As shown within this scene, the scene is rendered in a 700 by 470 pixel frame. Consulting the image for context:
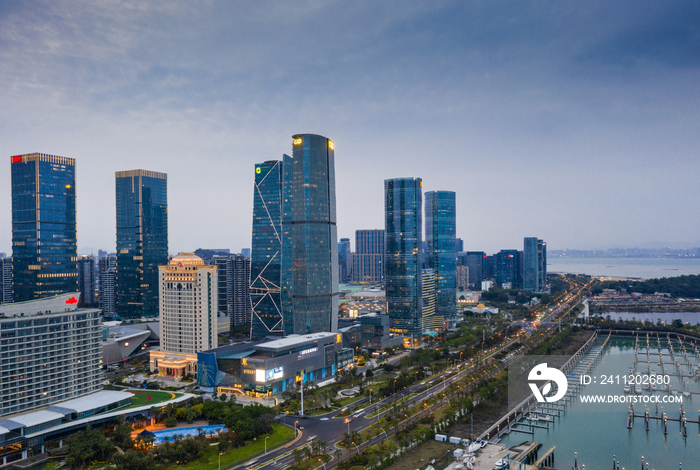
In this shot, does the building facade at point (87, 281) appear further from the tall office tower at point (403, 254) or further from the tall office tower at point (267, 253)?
the tall office tower at point (403, 254)

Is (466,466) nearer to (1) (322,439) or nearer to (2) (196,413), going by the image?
(1) (322,439)

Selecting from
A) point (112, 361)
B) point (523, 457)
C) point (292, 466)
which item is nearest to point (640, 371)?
point (523, 457)

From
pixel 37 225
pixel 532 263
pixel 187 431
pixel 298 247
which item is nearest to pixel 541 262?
pixel 532 263

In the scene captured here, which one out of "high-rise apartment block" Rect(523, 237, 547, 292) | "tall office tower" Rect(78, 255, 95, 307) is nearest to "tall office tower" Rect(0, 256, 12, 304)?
"tall office tower" Rect(78, 255, 95, 307)

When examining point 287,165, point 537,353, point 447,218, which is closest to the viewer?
point 537,353

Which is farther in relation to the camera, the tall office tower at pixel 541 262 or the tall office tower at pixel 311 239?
the tall office tower at pixel 541 262

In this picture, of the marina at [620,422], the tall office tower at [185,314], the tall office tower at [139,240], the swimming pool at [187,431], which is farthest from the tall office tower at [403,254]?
the tall office tower at [139,240]
